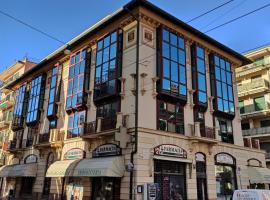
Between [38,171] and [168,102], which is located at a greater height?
[168,102]

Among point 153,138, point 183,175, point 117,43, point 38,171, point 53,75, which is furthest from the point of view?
point 53,75

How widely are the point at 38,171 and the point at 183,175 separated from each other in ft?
46.9

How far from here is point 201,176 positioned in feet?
72.5

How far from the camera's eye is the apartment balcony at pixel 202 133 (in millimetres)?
21906

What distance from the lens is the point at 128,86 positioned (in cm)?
2088

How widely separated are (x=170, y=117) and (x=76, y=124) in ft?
26.7

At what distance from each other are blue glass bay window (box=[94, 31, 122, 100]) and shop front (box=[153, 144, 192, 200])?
18.0 feet

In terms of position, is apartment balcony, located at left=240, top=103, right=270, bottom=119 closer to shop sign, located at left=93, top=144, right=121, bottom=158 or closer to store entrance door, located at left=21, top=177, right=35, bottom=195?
shop sign, located at left=93, top=144, right=121, bottom=158

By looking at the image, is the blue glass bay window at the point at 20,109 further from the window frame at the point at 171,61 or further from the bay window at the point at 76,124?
the window frame at the point at 171,61

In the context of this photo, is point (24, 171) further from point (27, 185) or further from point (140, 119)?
point (140, 119)

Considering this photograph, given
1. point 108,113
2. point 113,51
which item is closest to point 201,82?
point 113,51

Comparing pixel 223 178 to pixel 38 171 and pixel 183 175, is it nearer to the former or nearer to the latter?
pixel 183 175

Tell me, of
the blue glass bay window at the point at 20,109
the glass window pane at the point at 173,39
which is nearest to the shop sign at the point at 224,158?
the glass window pane at the point at 173,39

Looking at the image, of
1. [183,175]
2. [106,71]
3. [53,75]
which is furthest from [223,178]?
[53,75]
